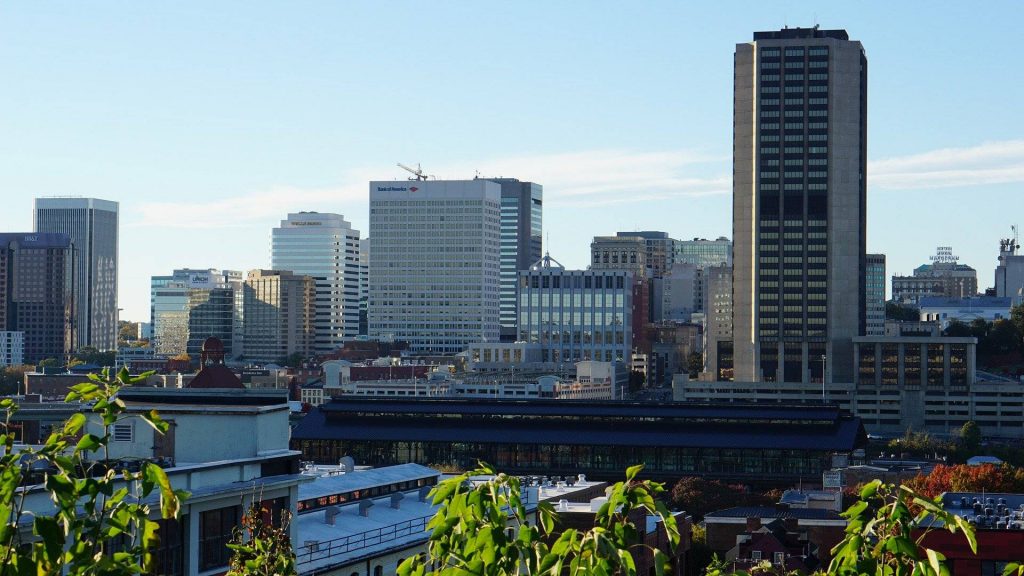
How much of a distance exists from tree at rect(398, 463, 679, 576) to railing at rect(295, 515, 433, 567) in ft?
112

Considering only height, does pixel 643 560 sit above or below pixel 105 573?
below

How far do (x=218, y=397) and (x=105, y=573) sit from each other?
1459 inches

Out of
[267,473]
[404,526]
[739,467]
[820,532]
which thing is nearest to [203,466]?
[267,473]

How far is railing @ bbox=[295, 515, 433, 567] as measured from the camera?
58.2 meters

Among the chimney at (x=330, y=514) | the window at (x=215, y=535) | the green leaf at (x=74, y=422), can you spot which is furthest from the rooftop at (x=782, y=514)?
the green leaf at (x=74, y=422)

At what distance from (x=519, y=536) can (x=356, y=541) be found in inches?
1660

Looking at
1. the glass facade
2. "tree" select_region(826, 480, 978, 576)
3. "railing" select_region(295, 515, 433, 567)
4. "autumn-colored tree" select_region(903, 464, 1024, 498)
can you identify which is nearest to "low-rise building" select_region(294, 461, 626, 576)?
"railing" select_region(295, 515, 433, 567)

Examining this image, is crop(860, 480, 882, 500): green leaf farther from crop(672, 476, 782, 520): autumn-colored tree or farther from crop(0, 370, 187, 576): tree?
crop(672, 476, 782, 520): autumn-colored tree

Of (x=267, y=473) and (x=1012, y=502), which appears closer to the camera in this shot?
(x=267, y=473)

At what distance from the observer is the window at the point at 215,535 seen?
160ft

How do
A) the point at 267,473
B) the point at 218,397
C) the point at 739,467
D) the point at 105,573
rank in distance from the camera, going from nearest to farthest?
the point at 105,573
the point at 267,473
the point at 218,397
the point at 739,467

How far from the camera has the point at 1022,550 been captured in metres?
69.6

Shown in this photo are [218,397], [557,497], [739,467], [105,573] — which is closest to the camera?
[105,573]

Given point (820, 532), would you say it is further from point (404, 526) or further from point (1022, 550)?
point (404, 526)
